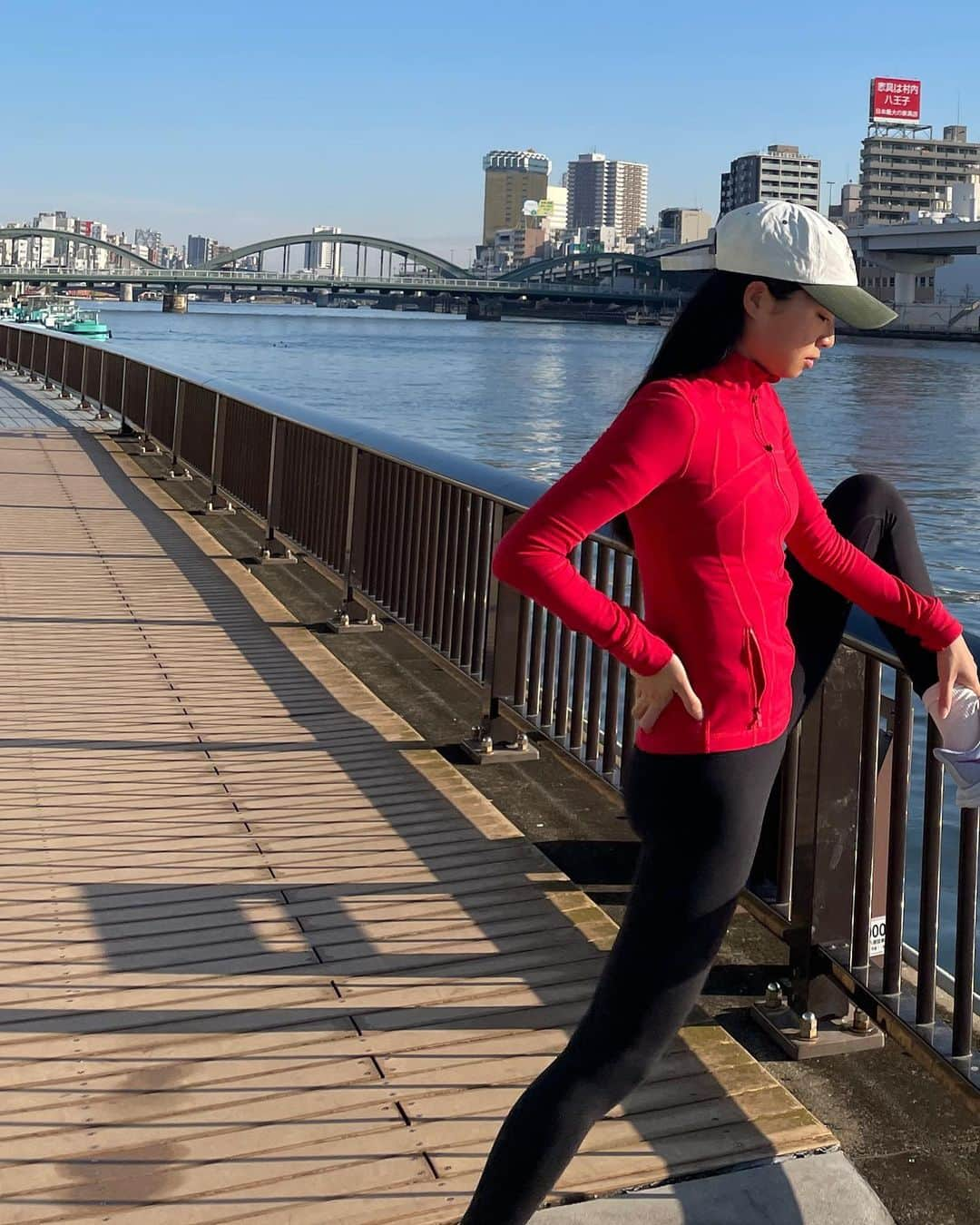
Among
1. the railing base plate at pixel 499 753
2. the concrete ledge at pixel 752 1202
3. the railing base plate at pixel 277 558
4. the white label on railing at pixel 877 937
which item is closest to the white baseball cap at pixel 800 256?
the concrete ledge at pixel 752 1202

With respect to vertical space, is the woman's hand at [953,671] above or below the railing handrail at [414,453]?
below

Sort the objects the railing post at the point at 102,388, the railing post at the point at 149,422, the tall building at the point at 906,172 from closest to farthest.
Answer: the railing post at the point at 149,422, the railing post at the point at 102,388, the tall building at the point at 906,172

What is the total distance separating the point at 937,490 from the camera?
29.7 meters

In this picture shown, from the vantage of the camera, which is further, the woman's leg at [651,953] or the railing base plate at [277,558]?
the railing base plate at [277,558]

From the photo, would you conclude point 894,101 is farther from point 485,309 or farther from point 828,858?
point 828,858

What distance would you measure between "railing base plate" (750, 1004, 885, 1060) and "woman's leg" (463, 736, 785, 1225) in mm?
1140

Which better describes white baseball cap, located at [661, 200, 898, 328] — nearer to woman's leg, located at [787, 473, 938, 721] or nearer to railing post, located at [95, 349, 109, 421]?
woman's leg, located at [787, 473, 938, 721]

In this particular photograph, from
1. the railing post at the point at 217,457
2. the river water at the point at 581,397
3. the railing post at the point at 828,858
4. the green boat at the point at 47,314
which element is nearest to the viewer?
the railing post at the point at 828,858

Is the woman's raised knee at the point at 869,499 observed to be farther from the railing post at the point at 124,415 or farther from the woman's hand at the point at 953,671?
the railing post at the point at 124,415

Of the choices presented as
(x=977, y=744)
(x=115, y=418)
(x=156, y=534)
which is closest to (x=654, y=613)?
(x=977, y=744)

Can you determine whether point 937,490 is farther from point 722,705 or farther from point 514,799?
point 722,705

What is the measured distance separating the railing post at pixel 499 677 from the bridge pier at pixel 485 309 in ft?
439

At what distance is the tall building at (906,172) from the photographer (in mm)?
190875

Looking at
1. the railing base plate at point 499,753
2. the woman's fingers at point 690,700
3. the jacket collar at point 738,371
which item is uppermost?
the jacket collar at point 738,371
